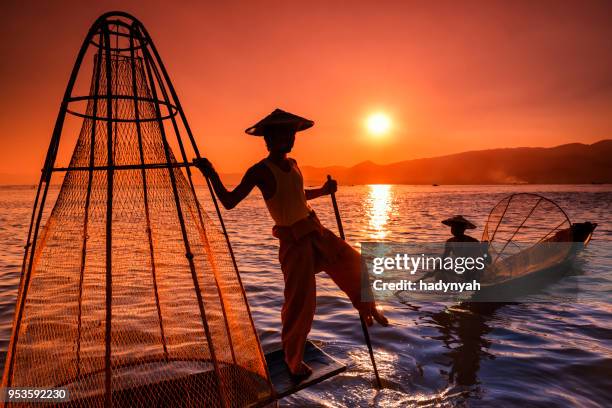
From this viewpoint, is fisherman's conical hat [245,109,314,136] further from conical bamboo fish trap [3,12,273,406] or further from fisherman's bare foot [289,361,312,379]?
fisherman's bare foot [289,361,312,379]

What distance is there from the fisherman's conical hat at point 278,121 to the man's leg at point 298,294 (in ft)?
3.65

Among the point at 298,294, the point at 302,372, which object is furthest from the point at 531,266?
the point at 298,294

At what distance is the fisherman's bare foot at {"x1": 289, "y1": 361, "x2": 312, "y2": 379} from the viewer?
3.67 m

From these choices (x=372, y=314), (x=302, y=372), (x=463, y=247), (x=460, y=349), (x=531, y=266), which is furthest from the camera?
(x=531, y=266)

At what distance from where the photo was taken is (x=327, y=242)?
3.77 m

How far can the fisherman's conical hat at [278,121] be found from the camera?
342 cm

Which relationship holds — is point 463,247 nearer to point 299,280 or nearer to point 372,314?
point 372,314

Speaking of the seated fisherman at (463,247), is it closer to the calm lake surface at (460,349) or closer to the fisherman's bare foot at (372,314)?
the calm lake surface at (460,349)

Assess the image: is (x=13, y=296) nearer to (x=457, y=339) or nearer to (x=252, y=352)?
(x=252, y=352)

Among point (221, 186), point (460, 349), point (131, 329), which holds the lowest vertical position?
point (460, 349)

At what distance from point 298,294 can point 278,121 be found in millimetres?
1636

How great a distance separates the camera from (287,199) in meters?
3.53

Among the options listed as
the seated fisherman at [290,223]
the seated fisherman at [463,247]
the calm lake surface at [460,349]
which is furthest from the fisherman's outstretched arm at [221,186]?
the seated fisherman at [463,247]

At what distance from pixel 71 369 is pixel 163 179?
260 cm
